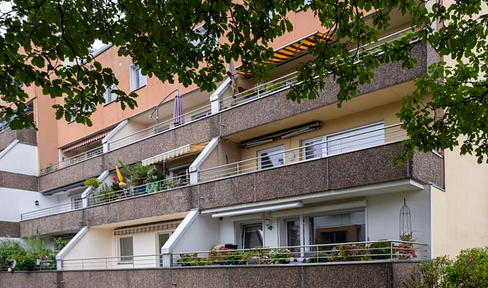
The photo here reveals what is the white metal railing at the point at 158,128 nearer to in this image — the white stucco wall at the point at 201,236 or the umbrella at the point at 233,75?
the umbrella at the point at 233,75

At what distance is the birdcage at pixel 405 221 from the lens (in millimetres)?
11547

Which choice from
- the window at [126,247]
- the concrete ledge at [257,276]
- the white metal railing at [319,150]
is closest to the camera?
the concrete ledge at [257,276]

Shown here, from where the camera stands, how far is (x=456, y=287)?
32.0 feet

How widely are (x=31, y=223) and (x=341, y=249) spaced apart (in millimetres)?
18885

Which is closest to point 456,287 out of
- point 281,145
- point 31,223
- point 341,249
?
point 341,249

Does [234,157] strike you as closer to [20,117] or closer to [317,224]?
[317,224]

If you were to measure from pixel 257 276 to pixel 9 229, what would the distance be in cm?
1809

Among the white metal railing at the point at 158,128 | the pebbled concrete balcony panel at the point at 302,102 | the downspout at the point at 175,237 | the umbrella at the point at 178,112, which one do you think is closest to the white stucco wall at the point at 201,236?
the downspout at the point at 175,237

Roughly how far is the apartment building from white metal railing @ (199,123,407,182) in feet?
0.15

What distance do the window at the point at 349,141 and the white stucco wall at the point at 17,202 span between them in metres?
17.9

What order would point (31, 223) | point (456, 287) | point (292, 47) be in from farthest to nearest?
point (31, 223) < point (292, 47) < point (456, 287)

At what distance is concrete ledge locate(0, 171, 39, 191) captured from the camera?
24.9 m

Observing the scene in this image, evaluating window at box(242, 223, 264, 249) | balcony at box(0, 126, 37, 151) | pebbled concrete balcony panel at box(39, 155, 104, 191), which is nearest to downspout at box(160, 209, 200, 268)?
window at box(242, 223, 264, 249)

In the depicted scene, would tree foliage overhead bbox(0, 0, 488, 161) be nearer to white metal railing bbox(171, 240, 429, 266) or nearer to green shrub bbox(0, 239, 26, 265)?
white metal railing bbox(171, 240, 429, 266)
